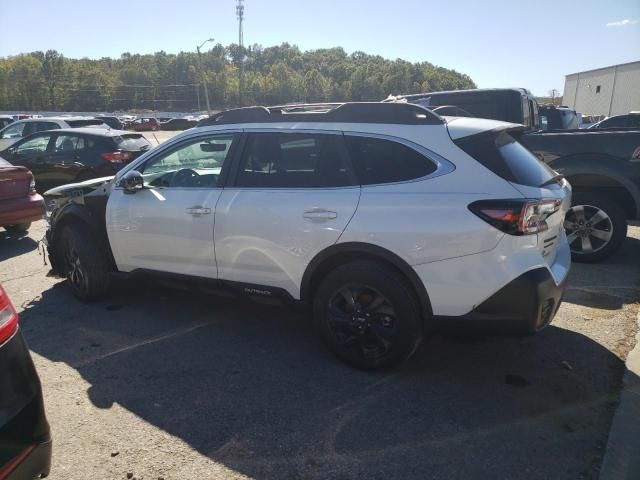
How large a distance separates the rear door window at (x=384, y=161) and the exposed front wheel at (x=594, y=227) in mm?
3496

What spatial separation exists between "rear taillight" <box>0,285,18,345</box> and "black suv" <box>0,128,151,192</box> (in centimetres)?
801

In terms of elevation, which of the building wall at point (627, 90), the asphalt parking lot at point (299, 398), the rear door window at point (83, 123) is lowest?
the asphalt parking lot at point (299, 398)

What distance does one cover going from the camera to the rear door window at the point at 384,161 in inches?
128

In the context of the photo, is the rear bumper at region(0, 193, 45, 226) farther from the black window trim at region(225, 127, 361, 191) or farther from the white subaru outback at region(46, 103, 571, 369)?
the black window trim at region(225, 127, 361, 191)

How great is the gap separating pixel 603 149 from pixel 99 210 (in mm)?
5379

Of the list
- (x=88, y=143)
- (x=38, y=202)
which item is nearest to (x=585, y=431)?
(x=38, y=202)

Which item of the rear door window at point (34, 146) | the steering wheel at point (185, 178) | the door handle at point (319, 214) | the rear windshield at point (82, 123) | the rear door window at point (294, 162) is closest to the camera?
the door handle at point (319, 214)

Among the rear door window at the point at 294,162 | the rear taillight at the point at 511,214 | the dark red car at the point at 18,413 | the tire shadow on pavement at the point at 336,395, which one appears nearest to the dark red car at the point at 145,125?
the tire shadow on pavement at the point at 336,395

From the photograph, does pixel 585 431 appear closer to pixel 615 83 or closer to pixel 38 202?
pixel 38 202

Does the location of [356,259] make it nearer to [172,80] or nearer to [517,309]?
[517,309]

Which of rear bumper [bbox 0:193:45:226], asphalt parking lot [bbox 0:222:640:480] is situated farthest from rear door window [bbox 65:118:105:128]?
asphalt parking lot [bbox 0:222:640:480]

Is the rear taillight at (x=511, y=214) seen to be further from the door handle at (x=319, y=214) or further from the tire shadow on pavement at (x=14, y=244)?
the tire shadow on pavement at (x=14, y=244)

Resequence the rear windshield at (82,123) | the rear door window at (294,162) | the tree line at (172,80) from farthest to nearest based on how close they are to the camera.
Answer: the tree line at (172,80)
the rear windshield at (82,123)
the rear door window at (294,162)

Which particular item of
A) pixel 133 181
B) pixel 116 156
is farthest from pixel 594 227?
pixel 116 156
